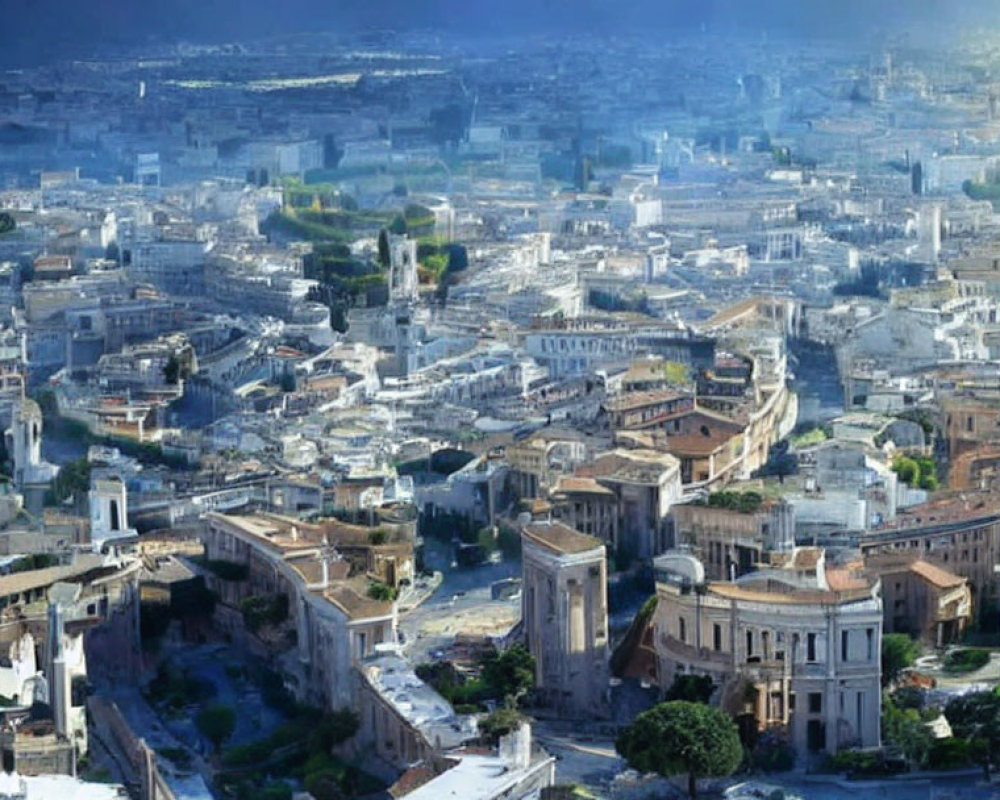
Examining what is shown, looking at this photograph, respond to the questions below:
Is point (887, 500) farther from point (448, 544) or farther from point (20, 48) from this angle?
point (20, 48)

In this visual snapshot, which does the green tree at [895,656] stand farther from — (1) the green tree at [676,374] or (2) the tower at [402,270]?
(2) the tower at [402,270]

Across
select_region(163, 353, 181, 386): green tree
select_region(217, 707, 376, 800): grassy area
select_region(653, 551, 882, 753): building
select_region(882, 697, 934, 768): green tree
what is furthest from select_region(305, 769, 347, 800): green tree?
select_region(163, 353, 181, 386): green tree

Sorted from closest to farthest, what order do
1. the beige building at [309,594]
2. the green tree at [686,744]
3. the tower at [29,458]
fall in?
the green tree at [686,744] < the beige building at [309,594] < the tower at [29,458]

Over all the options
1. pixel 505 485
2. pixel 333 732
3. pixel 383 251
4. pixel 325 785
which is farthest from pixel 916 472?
pixel 383 251

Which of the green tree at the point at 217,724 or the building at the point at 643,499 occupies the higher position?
the building at the point at 643,499

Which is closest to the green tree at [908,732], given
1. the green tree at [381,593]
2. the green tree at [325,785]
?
the green tree at [325,785]

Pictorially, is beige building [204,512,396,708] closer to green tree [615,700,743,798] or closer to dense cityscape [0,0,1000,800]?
dense cityscape [0,0,1000,800]

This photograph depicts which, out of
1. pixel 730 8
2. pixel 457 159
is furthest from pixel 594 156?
pixel 730 8
